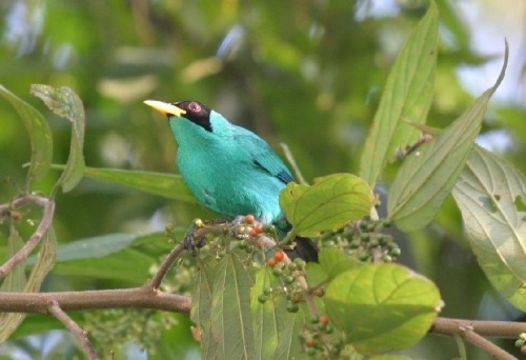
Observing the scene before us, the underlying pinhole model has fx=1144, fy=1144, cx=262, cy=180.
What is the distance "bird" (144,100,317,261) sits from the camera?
3.94 meters

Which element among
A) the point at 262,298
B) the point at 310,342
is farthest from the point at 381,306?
the point at 262,298

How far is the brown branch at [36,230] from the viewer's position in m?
2.71

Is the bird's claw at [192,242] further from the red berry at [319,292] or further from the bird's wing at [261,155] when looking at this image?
the bird's wing at [261,155]

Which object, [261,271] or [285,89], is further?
[285,89]

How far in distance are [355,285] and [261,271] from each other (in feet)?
1.39

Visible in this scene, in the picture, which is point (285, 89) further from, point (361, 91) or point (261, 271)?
point (261, 271)

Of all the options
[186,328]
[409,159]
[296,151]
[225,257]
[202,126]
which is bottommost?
[186,328]

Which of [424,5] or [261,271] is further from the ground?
[261,271]

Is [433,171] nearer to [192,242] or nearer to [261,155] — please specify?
[192,242]

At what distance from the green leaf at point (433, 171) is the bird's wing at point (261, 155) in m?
1.31

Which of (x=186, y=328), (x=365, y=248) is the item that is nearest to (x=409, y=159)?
(x=365, y=248)

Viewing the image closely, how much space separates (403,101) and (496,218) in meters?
0.47

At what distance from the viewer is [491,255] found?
286cm

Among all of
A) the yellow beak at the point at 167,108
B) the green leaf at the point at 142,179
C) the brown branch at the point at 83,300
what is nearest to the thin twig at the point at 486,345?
the brown branch at the point at 83,300
